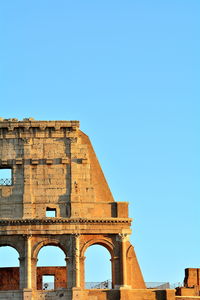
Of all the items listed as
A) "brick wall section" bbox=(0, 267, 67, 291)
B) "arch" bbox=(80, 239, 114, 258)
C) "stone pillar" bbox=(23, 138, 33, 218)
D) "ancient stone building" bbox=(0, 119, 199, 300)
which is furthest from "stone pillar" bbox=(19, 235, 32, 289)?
"brick wall section" bbox=(0, 267, 67, 291)

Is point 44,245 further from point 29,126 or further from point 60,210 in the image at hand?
point 29,126

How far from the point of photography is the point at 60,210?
59344 mm

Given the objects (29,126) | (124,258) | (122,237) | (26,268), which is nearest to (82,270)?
(124,258)

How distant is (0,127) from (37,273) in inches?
372

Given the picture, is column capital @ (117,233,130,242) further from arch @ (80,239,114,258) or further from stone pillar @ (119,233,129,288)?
arch @ (80,239,114,258)

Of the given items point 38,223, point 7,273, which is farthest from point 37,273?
point 38,223

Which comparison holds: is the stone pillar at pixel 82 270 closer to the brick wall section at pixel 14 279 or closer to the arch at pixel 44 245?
the arch at pixel 44 245

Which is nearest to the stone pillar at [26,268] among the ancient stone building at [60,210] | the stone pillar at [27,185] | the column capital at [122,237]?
the ancient stone building at [60,210]

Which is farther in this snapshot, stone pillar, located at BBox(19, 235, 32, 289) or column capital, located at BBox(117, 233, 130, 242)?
column capital, located at BBox(117, 233, 130, 242)

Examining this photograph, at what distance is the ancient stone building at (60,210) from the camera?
58.2m

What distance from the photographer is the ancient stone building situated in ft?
191

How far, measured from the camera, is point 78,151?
199 ft

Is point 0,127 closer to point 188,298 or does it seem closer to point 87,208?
point 87,208

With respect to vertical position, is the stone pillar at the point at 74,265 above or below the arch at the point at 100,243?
below
